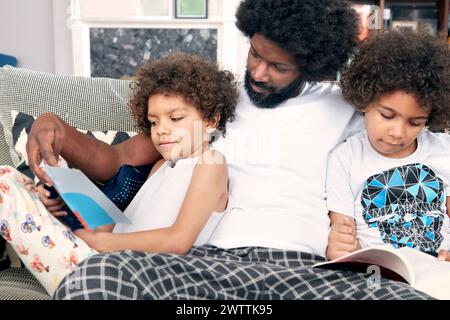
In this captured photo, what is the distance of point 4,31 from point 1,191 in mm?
2955

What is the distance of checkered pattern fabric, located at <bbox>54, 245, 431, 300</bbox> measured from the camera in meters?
0.95

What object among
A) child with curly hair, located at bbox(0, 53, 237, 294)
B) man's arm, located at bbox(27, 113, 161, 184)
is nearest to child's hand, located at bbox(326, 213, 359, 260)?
child with curly hair, located at bbox(0, 53, 237, 294)

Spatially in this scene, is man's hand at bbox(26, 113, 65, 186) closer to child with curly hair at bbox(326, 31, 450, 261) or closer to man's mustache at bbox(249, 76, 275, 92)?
man's mustache at bbox(249, 76, 275, 92)

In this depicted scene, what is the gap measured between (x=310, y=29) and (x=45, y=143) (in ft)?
2.16

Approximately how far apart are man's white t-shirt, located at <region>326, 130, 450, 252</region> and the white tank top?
296 millimetres

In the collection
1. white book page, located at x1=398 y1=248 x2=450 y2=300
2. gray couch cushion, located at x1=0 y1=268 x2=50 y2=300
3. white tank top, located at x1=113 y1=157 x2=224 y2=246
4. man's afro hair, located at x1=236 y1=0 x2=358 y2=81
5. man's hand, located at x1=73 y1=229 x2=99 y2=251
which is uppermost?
man's afro hair, located at x1=236 y1=0 x2=358 y2=81

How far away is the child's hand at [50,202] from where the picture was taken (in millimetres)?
1185

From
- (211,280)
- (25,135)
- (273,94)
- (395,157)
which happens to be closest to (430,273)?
(395,157)

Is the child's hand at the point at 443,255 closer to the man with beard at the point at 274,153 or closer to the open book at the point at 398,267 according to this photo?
the open book at the point at 398,267

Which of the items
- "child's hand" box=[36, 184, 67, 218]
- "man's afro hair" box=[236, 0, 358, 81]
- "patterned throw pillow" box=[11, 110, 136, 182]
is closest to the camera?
"child's hand" box=[36, 184, 67, 218]

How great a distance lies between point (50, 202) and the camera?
1.19 metres

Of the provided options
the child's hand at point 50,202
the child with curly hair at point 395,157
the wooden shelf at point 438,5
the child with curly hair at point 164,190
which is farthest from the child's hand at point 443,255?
the wooden shelf at point 438,5
